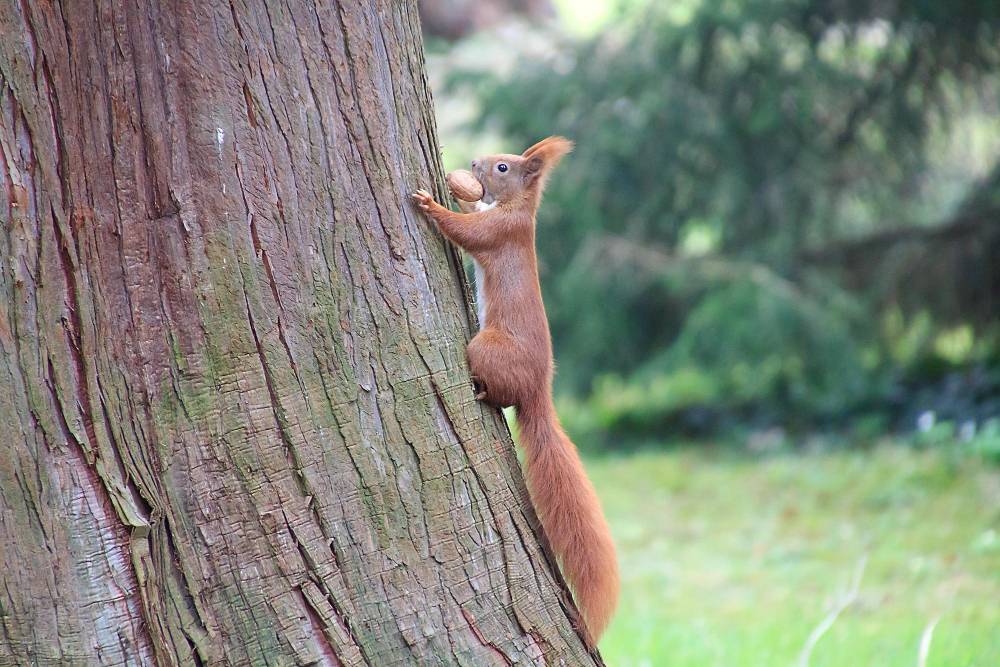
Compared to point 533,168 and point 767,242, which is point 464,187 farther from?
point 767,242

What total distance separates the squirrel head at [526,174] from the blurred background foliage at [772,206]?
3856mm

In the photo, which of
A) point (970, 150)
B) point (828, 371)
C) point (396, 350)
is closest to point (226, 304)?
point (396, 350)

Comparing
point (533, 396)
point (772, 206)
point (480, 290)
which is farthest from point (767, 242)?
point (533, 396)

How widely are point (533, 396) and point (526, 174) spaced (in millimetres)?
912

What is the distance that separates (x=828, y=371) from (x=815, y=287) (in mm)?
623

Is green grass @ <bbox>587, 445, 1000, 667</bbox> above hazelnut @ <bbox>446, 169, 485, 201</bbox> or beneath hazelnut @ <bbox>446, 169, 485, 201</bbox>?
beneath

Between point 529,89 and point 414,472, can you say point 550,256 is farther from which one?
point 414,472

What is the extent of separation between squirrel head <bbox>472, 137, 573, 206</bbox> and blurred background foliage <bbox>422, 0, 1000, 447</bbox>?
3.86m

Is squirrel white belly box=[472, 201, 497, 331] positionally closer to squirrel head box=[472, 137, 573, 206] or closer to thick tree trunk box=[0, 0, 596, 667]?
squirrel head box=[472, 137, 573, 206]

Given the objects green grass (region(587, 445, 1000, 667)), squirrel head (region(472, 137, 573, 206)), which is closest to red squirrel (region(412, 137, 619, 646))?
squirrel head (region(472, 137, 573, 206))

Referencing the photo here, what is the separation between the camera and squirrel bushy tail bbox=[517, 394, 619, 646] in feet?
7.21

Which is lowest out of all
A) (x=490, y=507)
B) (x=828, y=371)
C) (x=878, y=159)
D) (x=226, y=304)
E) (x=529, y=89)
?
(x=828, y=371)

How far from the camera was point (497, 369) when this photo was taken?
7.07ft

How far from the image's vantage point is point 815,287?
6.93 meters
